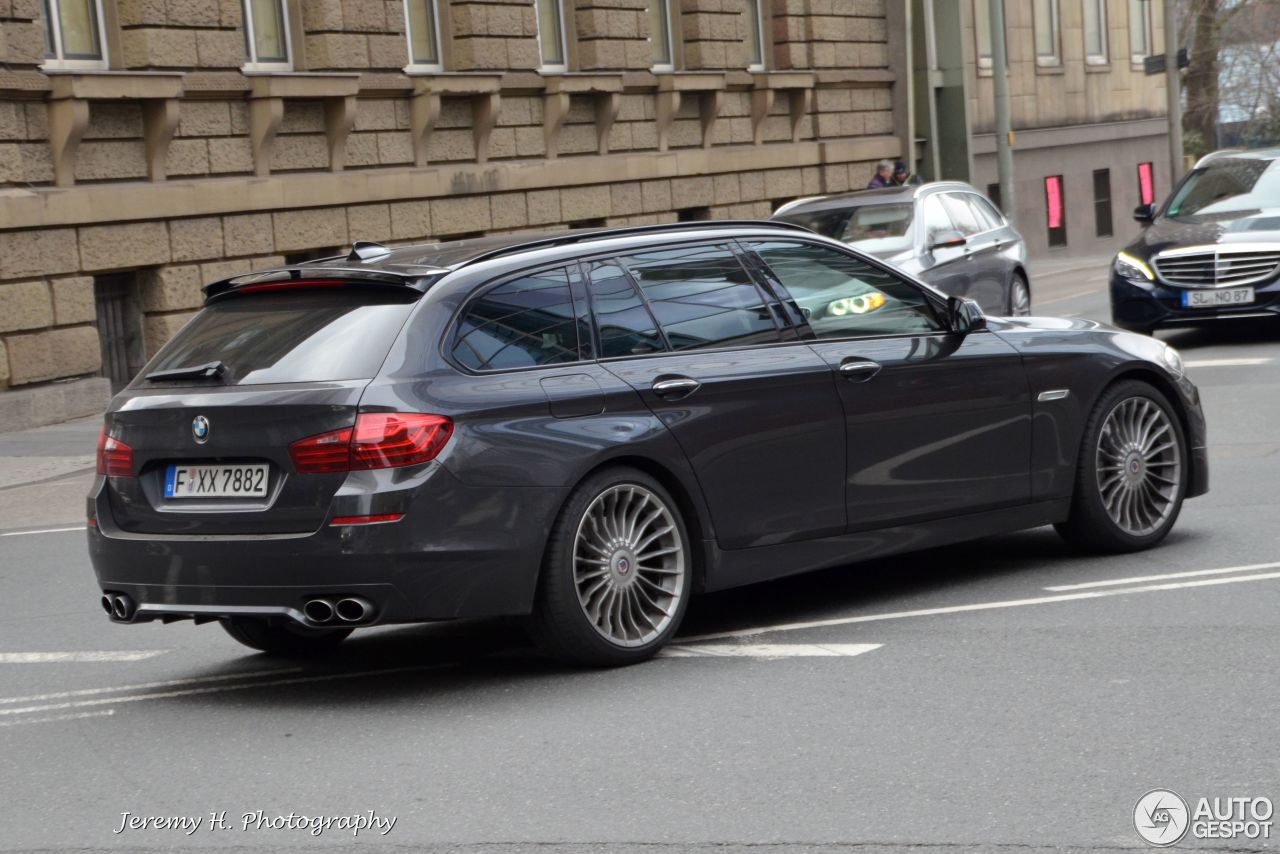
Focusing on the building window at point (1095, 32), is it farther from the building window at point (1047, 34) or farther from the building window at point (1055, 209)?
the building window at point (1055, 209)

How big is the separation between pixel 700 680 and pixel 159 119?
1439cm

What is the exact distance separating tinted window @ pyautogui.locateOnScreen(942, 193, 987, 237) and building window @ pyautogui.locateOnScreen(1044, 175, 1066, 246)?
24.7 meters

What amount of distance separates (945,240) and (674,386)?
11794 mm

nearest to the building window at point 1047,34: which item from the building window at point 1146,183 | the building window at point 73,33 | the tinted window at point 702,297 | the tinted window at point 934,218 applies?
the building window at point 1146,183

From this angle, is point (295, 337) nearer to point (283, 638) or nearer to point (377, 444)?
point (377, 444)

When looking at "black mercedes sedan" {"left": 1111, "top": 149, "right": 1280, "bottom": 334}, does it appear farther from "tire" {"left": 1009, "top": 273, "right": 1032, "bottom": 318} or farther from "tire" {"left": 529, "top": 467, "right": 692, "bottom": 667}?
"tire" {"left": 529, "top": 467, "right": 692, "bottom": 667}

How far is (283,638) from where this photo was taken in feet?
24.5

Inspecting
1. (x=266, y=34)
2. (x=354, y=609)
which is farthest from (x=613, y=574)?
(x=266, y=34)

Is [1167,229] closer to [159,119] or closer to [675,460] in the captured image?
[159,119]

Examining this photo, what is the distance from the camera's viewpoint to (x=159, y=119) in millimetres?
19656

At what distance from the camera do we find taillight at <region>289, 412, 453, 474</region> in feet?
20.6

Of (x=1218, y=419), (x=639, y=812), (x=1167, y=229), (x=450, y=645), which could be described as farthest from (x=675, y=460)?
(x=1167, y=229)

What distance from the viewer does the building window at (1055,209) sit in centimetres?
4353

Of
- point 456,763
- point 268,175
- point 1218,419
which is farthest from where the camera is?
point 268,175
